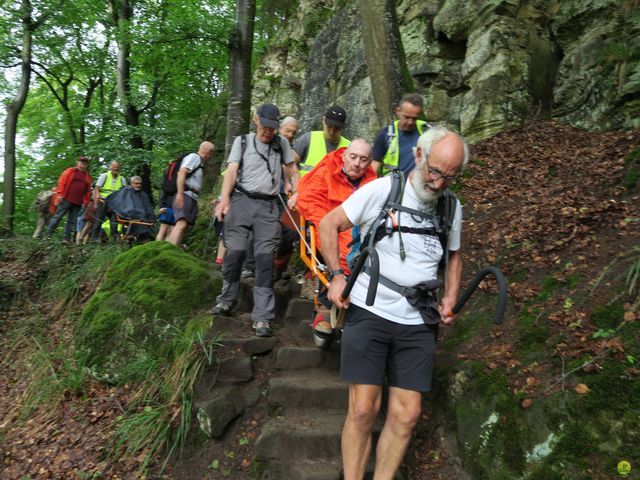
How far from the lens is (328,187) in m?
4.41

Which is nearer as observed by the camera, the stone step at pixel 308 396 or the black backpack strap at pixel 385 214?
the black backpack strap at pixel 385 214

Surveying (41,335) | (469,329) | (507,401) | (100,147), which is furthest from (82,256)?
(507,401)

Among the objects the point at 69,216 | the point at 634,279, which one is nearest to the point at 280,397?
the point at 634,279

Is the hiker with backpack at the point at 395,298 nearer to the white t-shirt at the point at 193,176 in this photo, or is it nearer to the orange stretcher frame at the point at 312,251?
the orange stretcher frame at the point at 312,251

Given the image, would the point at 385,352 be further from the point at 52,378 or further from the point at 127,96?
the point at 127,96

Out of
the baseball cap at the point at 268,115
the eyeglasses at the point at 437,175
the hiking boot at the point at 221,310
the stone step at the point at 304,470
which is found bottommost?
the stone step at the point at 304,470

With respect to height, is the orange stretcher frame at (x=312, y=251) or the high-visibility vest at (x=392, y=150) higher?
the high-visibility vest at (x=392, y=150)

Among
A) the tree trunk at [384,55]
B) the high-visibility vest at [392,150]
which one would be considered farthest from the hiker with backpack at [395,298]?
the tree trunk at [384,55]

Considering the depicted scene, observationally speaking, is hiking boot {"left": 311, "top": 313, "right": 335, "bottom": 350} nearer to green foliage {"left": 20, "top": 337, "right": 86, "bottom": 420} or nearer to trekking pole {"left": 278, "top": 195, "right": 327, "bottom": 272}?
trekking pole {"left": 278, "top": 195, "right": 327, "bottom": 272}

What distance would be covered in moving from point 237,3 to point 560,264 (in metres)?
8.56

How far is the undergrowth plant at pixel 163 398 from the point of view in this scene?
157 inches

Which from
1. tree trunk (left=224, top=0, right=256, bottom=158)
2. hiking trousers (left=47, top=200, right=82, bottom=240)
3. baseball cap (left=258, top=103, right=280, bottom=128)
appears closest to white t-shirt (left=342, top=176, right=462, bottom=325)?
baseball cap (left=258, top=103, right=280, bottom=128)

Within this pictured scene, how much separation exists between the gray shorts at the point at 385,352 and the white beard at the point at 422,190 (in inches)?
31.0

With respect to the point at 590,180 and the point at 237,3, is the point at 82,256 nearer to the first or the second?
the point at 237,3
